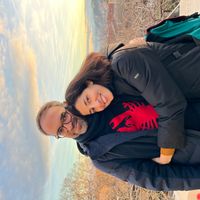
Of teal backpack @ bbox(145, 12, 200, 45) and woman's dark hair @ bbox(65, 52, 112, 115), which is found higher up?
teal backpack @ bbox(145, 12, 200, 45)

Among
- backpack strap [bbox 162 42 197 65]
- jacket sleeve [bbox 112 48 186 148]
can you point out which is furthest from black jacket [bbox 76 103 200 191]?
backpack strap [bbox 162 42 197 65]

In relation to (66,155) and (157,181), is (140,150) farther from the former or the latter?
(66,155)

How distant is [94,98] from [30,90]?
3.51 m

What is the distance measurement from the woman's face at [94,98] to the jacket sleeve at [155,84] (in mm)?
101

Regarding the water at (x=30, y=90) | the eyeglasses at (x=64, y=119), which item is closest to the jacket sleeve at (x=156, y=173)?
the eyeglasses at (x=64, y=119)

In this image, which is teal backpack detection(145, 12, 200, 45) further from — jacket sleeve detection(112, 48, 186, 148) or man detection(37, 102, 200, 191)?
man detection(37, 102, 200, 191)

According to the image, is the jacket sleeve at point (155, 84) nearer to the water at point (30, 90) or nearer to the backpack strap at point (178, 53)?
the backpack strap at point (178, 53)

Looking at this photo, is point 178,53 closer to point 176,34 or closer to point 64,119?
point 176,34

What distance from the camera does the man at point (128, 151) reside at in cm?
186

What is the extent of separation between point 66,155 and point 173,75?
654 centimetres

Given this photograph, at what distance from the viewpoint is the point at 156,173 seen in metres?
1.92

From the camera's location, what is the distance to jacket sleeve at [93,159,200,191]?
6.24 feet

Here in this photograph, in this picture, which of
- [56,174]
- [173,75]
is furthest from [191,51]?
[56,174]

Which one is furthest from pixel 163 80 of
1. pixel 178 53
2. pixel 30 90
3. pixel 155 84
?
pixel 30 90
